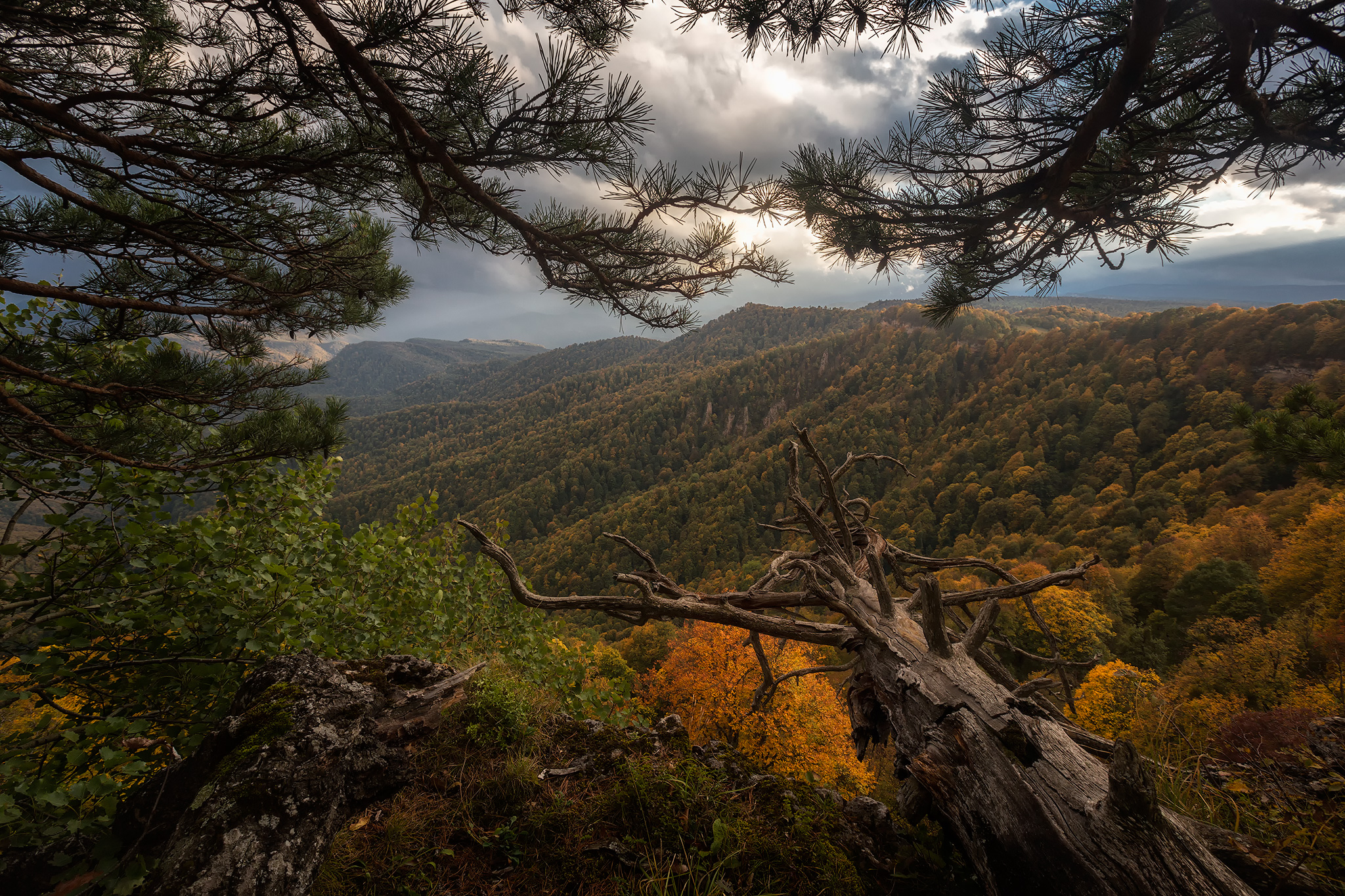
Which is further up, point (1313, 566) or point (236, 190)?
point (236, 190)

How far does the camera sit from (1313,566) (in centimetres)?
1962

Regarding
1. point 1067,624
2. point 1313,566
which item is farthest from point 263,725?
point 1313,566

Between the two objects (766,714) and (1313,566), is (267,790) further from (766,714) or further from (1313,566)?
(1313,566)

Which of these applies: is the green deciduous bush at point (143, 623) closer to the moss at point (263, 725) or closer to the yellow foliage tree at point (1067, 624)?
the moss at point (263, 725)

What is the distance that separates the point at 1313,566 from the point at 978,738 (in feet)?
104

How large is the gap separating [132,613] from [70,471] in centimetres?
104

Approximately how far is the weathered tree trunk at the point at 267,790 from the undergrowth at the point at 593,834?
272 millimetres

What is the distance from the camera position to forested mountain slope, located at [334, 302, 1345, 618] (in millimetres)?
53875

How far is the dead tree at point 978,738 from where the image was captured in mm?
1716

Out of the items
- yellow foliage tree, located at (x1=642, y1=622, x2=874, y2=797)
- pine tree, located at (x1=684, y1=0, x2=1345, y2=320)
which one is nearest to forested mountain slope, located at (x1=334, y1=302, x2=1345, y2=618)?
yellow foliage tree, located at (x1=642, y1=622, x2=874, y2=797)

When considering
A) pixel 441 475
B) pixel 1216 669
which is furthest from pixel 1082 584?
pixel 441 475

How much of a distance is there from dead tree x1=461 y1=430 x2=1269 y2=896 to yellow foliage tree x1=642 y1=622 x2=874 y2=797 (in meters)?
10.2

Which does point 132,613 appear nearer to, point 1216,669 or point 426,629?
point 426,629

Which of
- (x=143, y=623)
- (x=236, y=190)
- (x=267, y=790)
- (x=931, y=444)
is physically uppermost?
(x=236, y=190)
